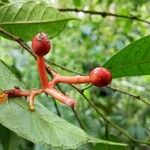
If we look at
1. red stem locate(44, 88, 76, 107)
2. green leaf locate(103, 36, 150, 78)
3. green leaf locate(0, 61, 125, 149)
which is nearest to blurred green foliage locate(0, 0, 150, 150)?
green leaf locate(103, 36, 150, 78)

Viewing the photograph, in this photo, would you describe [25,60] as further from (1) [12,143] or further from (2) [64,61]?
(1) [12,143]

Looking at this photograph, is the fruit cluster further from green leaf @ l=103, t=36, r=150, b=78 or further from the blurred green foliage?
the blurred green foliage

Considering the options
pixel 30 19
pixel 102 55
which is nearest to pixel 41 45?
pixel 30 19

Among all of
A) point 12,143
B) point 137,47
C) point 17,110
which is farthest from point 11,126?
point 137,47

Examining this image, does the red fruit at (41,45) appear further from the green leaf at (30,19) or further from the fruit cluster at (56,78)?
the green leaf at (30,19)

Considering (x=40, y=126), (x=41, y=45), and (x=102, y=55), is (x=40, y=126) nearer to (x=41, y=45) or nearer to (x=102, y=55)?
(x=41, y=45)

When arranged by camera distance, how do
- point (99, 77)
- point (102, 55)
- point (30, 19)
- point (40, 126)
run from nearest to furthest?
point (99, 77), point (40, 126), point (30, 19), point (102, 55)

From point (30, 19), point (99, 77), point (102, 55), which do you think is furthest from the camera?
point (102, 55)
